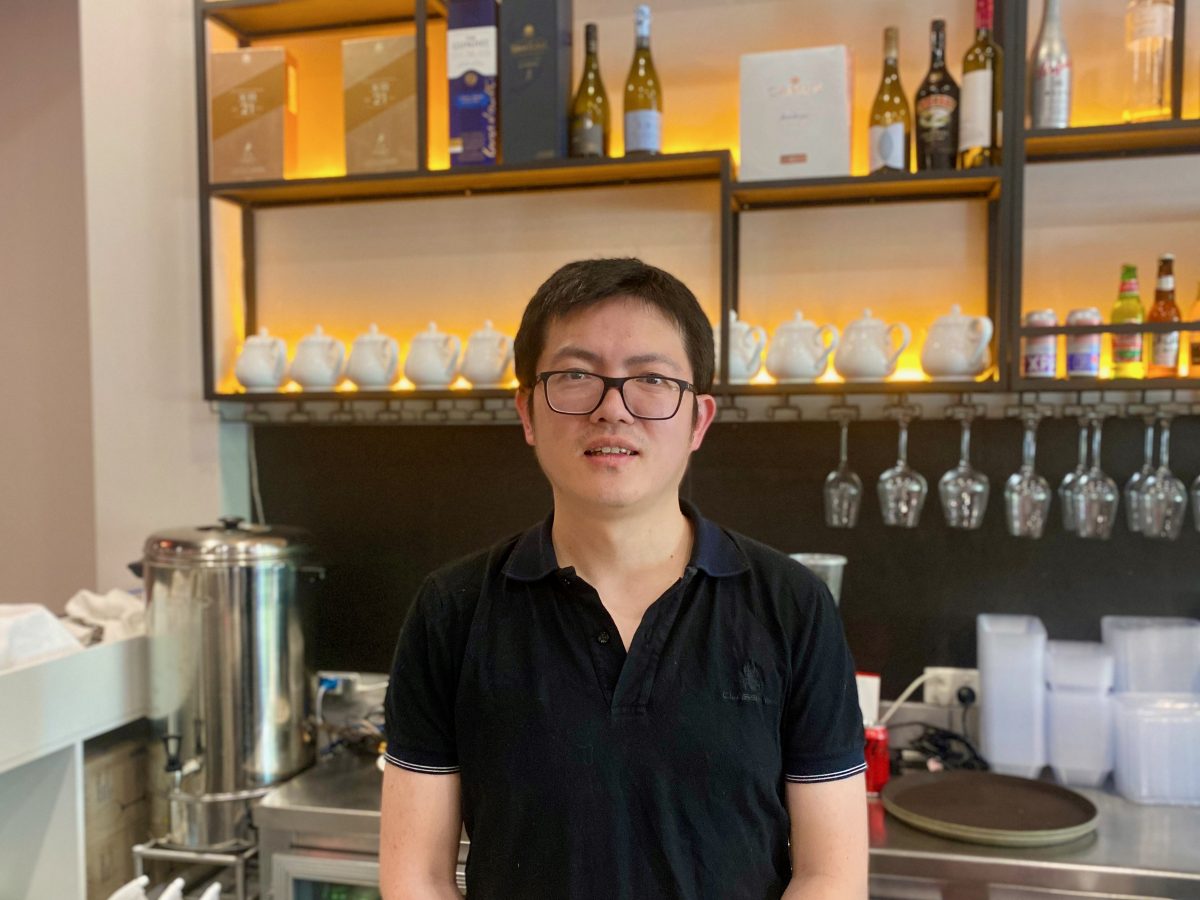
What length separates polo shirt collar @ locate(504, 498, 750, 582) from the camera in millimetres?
1133

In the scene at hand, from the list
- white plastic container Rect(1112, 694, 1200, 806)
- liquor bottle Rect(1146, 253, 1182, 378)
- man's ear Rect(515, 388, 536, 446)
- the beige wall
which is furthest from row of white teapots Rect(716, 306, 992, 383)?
the beige wall

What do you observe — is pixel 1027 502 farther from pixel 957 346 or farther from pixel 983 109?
pixel 983 109

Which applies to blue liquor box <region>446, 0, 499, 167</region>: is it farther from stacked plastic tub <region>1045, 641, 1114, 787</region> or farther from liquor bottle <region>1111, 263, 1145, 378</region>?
stacked plastic tub <region>1045, 641, 1114, 787</region>

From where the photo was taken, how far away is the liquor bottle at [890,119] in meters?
1.98

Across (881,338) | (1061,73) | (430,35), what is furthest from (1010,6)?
(430,35)

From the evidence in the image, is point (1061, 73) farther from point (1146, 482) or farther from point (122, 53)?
point (122, 53)

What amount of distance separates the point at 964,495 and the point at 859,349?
363mm

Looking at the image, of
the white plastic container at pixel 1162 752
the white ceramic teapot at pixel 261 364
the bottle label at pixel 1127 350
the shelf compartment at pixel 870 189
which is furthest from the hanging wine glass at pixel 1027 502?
the white ceramic teapot at pixel 261 364

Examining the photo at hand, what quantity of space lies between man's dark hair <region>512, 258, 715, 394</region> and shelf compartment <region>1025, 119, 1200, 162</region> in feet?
3.84

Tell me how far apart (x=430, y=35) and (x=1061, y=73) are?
4.70 feet

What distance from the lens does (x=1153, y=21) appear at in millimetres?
1895

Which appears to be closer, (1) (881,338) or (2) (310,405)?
(1) (881,338)

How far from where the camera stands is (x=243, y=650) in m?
1.97

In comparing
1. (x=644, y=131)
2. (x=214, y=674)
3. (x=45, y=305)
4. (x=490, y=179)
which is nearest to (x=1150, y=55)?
(x=644, y=131)
